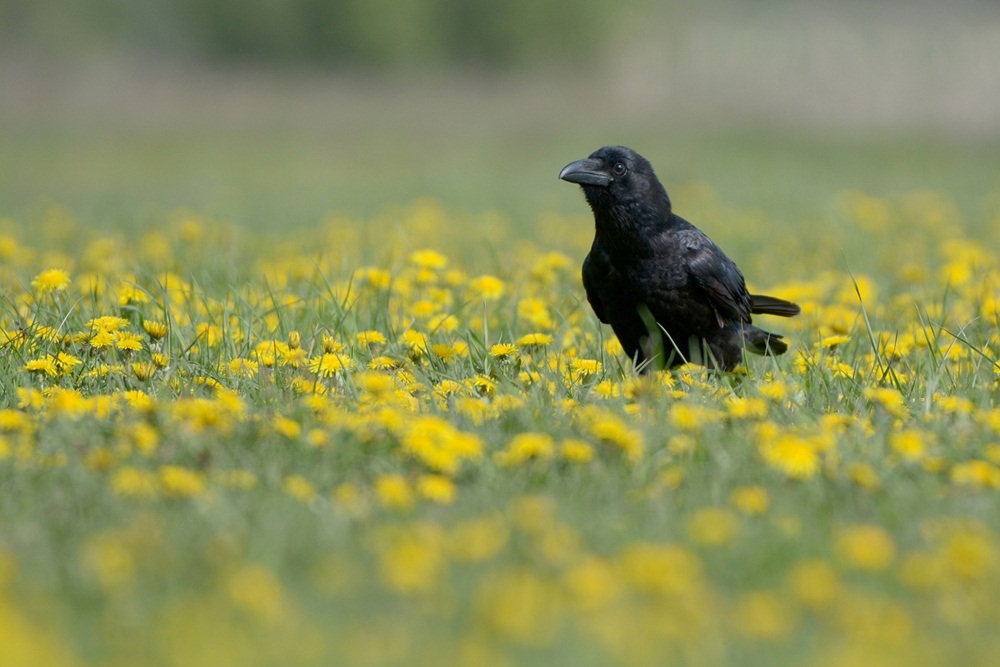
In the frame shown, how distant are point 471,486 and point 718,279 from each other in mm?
1997

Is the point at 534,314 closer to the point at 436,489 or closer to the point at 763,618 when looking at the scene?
the point at 436,489

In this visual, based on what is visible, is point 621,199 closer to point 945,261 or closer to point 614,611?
point 614,611

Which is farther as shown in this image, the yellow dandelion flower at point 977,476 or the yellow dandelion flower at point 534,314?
the yellow dandelion flower at point 534,314

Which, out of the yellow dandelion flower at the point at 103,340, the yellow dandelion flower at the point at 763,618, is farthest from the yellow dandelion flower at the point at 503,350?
the yellow dandelion flower at the point at 763,618

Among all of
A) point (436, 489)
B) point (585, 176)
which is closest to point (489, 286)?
point (585, 176)

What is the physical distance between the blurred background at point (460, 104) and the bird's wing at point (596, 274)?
20.8 ft

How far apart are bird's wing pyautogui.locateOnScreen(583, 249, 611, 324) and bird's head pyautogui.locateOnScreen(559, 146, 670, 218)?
0.64 ft

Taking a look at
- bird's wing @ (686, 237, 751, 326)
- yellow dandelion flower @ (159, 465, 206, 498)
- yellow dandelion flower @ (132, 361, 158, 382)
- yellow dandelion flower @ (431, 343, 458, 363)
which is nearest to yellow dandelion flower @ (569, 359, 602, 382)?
yellow dandelion flower @ (431, 343, 458, 363)

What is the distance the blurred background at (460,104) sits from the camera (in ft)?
48.5

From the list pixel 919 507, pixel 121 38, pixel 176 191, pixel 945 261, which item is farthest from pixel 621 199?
pixel 121 38

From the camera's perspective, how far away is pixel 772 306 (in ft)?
17.3

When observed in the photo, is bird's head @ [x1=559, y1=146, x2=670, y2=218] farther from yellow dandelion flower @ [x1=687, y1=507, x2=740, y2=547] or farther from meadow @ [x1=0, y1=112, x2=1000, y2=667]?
yellow dandelion flower @ [x1=687, y1=507, x2=740, y2=547]

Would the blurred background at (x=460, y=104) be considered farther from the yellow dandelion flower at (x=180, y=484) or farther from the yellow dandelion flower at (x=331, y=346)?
the yellow dandelion flower at (x=180, y=484)

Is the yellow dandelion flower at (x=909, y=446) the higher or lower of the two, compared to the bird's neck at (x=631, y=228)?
lower
